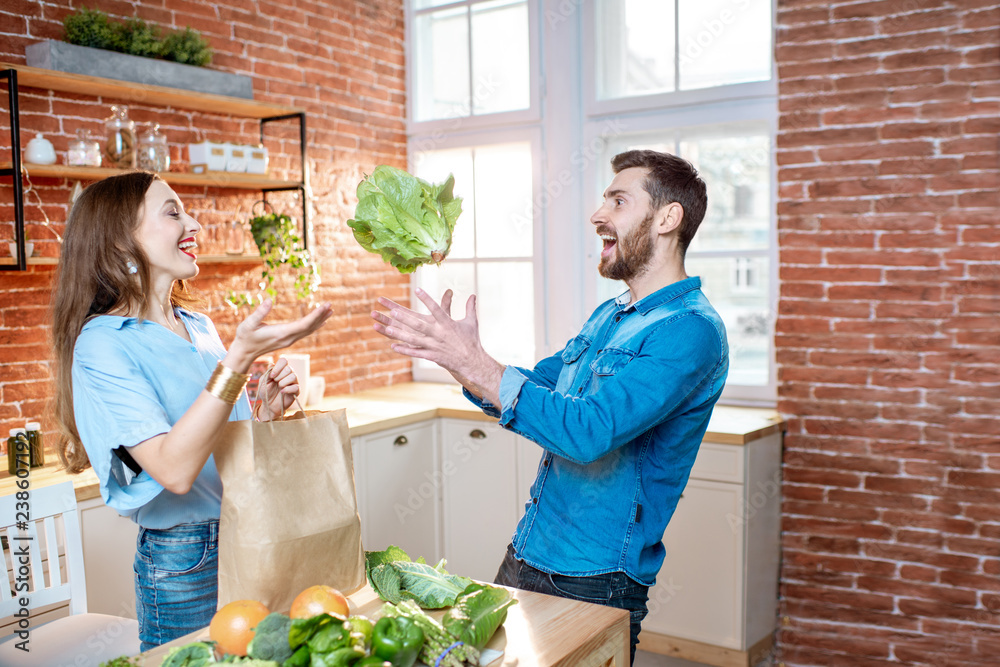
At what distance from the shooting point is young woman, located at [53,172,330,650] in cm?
147

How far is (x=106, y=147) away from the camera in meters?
2.94

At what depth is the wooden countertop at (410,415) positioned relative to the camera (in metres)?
2.50

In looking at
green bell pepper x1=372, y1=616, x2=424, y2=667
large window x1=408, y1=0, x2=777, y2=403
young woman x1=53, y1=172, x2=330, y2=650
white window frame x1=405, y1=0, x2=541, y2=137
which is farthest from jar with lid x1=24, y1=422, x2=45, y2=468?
white window frame x1=405, y1=0, x2=541, y2=137

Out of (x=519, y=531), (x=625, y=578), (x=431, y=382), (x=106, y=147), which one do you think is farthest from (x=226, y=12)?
(x=625, y=578)

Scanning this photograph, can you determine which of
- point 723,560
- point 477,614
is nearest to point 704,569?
point 723,560

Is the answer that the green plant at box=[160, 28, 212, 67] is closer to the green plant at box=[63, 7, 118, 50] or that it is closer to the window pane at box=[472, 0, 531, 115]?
the green plant at box=[63, 7, 118, 50]

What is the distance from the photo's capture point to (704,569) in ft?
10.3

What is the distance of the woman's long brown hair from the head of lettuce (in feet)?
1.42

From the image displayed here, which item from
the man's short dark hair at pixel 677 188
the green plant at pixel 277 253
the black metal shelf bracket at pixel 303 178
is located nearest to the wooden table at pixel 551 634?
the man's short dark hair at pixel 677 188

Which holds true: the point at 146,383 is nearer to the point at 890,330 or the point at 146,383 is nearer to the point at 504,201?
the point at 890,330

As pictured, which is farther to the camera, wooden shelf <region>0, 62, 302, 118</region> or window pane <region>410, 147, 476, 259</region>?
window pane <region>410, 147, 476, 259</region>

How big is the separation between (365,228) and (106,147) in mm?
1649

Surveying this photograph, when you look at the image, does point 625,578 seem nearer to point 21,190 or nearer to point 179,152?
point 21,190

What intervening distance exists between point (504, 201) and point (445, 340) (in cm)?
275
